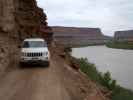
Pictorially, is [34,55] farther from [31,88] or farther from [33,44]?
[31,88]

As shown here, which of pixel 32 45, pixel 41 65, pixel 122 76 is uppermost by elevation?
pixel 32 45

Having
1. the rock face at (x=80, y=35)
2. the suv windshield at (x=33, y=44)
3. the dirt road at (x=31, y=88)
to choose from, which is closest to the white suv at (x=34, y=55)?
the suv windshield at (x=33, y=44)

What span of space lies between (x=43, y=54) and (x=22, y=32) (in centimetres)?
1273

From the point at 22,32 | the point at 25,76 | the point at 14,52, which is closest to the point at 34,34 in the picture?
the point at 22,32

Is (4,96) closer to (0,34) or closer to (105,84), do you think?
(0,34)

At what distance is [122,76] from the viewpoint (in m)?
28.7

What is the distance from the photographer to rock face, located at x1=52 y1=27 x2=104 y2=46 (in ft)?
441

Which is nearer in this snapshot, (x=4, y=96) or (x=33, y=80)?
(x=4, y=96)

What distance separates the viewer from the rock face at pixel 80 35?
134475 mm

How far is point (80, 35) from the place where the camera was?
162 metres

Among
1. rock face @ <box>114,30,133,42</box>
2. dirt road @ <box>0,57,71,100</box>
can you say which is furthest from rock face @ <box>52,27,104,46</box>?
dirt road @ <box>0,57,71,100</box>

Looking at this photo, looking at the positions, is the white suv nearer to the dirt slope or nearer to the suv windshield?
the suv windshield

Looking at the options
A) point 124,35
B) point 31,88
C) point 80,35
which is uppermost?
point 31,88

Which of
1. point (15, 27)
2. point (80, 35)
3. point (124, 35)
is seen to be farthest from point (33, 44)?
point (124, 35)
